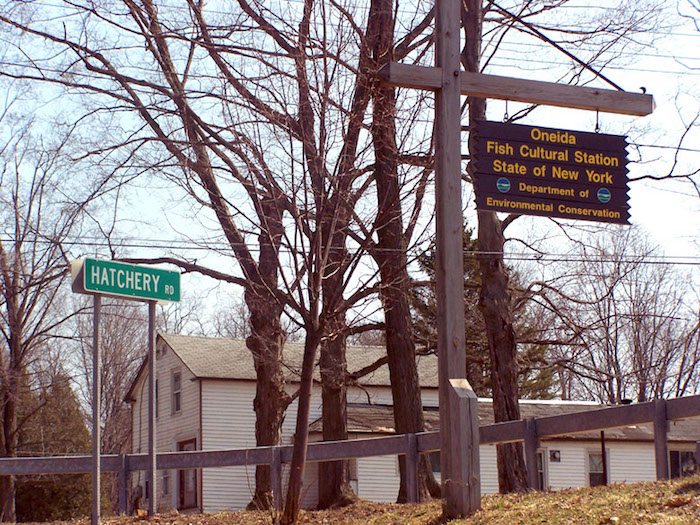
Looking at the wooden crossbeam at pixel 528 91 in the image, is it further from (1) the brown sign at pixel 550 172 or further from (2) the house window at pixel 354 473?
(2) the house window at pixel 354 473

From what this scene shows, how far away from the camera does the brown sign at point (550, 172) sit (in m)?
11.7

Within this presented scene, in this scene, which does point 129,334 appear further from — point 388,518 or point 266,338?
point 388,518

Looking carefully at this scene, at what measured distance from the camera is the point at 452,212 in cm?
1157

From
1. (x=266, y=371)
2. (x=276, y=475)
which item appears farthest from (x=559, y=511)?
(x=266, y=371)

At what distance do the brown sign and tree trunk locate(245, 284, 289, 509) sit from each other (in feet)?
24.7

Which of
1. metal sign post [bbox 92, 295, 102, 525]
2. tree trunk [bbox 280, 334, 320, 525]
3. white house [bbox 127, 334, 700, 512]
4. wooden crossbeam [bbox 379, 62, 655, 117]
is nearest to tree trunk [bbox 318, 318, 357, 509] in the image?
tree trunk [bbox 280, 334, 320, 525]

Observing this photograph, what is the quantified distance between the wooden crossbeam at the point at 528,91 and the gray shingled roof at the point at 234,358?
924 inches

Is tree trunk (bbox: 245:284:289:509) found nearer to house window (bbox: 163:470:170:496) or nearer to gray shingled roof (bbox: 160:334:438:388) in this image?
gray shingled roof (bbox: 160:334:438:388)

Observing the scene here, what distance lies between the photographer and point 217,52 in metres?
16.0

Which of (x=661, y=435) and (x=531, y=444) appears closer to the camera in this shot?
(x=661, y=435)

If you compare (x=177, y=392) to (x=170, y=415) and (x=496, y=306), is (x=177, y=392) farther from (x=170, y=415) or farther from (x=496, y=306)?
(x=496, y=306)

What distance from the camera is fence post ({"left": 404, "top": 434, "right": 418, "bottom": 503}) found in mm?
13234

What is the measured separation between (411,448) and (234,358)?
993 inches

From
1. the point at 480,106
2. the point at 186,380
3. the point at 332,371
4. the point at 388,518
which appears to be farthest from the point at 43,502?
the point at 388,518
